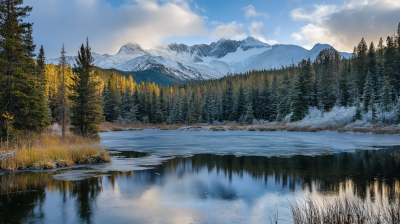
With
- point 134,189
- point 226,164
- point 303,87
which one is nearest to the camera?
point 134,189

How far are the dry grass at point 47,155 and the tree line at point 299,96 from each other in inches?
1822

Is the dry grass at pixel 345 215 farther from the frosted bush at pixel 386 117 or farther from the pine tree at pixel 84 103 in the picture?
the frosted bush at pixel 386 117

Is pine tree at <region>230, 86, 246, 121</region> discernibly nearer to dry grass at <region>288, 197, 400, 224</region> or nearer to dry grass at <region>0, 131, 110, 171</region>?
dry grass at <region>0, 131, 110, 171</region>

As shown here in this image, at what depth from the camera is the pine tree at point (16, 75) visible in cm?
1870

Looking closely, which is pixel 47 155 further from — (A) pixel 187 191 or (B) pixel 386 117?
(B) pixel 386 117

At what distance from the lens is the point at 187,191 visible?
10.4 m

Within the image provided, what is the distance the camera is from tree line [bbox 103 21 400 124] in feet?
185

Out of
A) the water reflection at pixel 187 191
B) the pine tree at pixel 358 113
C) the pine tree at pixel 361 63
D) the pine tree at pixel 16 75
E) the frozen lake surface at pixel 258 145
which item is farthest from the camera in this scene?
the pine tree at pixel 361 63

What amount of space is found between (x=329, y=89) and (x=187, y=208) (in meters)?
68.0

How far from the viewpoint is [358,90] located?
209 feet

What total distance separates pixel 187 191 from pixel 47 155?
383 inches

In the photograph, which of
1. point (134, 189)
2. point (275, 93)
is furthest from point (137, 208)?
point (275, 93)

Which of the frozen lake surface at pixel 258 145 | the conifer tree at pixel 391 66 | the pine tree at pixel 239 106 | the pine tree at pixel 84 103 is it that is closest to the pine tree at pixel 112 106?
the pine tree at pixel 239 106

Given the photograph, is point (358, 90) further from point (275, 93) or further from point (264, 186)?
point (264, 186)
